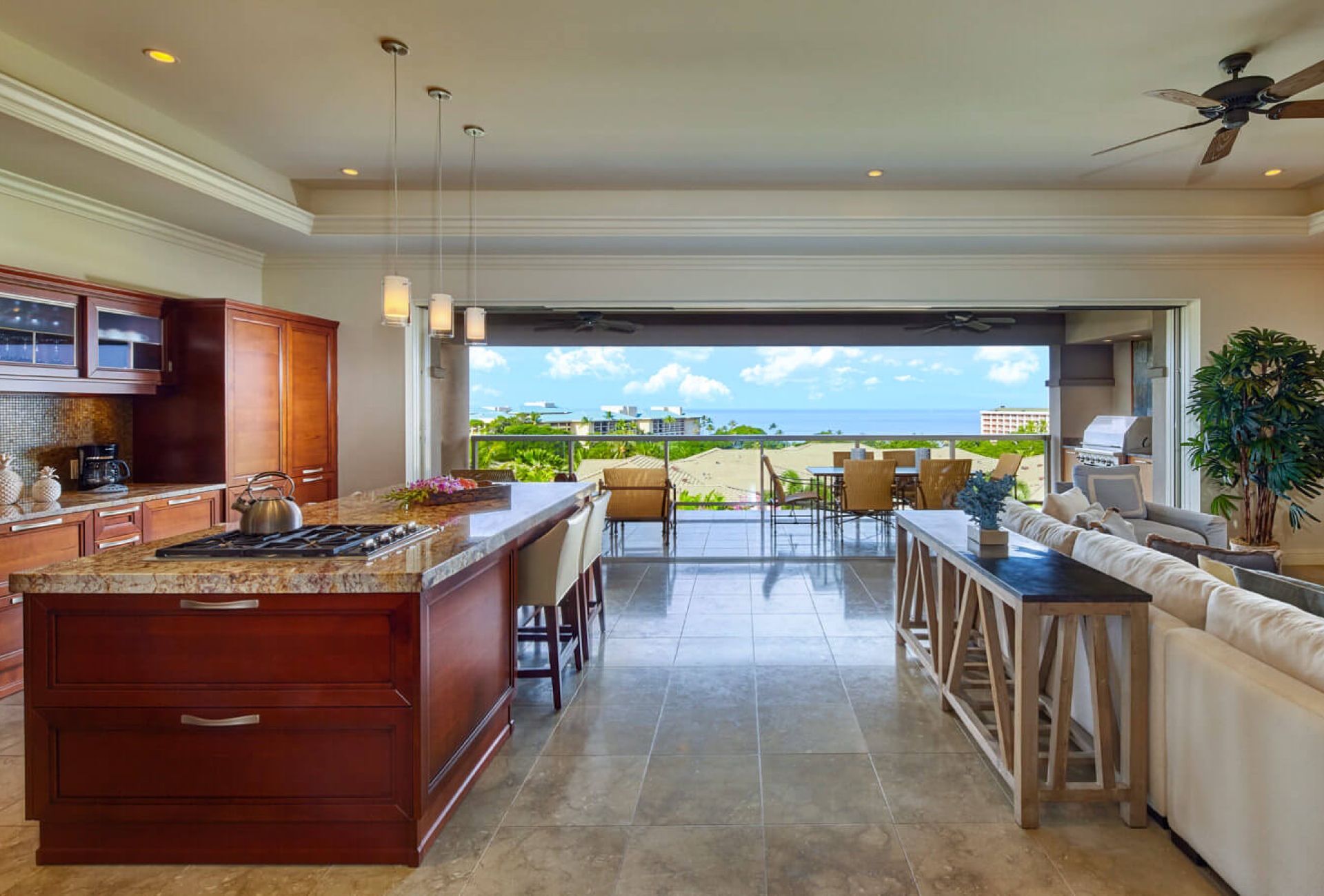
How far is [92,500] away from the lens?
339 cm

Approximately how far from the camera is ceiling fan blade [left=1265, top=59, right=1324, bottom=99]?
8.10 feet

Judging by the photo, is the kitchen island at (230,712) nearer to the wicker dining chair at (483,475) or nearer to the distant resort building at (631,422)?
the wicker dining chair at (483,475)

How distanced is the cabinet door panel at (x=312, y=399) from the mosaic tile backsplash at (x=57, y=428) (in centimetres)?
90

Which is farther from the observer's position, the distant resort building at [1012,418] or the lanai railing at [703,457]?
the distant resort building at [1012,418]

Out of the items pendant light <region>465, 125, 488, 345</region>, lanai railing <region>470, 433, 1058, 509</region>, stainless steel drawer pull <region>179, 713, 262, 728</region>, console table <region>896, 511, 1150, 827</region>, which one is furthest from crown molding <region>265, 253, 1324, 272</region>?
stainless steel drawer pull <region>179, 713, 262, 728</region>

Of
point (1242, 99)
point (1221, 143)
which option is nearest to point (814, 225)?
point (1221, 143)

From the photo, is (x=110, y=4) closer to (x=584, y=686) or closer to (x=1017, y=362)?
(x=584, y=686)

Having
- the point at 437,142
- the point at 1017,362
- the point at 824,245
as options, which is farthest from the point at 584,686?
the point at 1017,362

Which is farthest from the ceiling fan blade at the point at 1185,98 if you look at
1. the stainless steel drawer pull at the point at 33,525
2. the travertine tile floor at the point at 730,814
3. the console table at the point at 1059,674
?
the stainless steel drawer pull at the point at 33,525

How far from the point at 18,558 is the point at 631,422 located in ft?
19.1

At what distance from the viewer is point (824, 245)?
16.3ft

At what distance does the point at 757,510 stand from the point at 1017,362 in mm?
5199

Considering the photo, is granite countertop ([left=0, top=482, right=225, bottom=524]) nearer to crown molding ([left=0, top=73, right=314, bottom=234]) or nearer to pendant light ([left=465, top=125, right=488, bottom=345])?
crown molding ([left=0, top=73, right=314, bottom=234])

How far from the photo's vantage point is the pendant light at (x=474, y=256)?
3.91 meters
